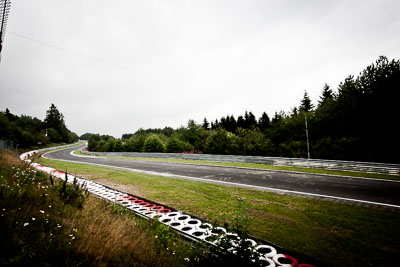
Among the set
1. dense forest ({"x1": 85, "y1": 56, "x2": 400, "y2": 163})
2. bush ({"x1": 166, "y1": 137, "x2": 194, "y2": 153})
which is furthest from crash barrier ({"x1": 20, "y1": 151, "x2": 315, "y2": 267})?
bush ({"x1": 166, "y1": 137, "x2": 194, "y2": 153})

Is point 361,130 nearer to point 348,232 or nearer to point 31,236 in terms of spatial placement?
point 348,232

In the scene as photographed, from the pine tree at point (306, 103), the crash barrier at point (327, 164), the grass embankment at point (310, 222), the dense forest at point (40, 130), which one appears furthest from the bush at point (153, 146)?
the dense forest at point (40, 130)

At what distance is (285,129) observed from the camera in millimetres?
22844

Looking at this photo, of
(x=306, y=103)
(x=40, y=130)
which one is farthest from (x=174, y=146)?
(x=40, y=130)

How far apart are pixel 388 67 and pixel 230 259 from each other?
2285 centimetres

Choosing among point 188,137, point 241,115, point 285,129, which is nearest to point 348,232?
point 285,129

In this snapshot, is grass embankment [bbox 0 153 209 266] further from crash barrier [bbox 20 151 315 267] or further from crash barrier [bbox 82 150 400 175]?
crash barrier [bbox 82 150 400 175]

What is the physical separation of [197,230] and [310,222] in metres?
3.23

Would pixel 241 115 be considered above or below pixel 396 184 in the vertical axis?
above

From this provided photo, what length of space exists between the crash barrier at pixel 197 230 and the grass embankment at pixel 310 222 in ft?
0.99

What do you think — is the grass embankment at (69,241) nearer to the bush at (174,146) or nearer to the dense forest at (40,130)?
the bush at (174,146)

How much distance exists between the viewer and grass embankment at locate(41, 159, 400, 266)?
11.1ft

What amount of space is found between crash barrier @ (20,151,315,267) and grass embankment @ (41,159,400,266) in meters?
0.30

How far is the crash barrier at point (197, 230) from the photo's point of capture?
2.67 meters
